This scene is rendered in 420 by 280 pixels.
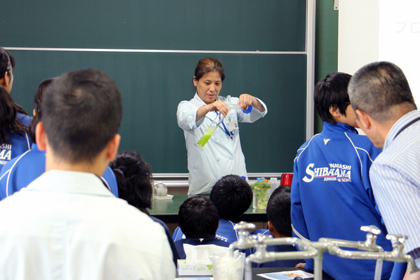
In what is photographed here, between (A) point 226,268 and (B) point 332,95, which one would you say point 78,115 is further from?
(B) point 332,95

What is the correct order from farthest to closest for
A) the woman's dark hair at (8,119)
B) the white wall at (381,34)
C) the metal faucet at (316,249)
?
the white wall at (381,34), the woman's dark hair at (8,119), the metal faucet at (316,249)

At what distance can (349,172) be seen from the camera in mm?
1800

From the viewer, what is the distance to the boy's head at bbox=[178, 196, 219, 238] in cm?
223

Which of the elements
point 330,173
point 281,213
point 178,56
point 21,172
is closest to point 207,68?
point 178,56

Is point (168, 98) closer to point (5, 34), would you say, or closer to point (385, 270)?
point (5, 34)

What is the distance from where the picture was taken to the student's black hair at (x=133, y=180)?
1.99 m

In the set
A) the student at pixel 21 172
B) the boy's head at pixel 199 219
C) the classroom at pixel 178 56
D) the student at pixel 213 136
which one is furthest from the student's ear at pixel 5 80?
the classroom at pixel 178 56

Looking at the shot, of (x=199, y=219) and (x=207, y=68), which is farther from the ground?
(x=207, y=68)

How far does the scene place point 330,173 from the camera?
1841 mm

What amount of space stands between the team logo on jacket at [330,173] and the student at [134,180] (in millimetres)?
619

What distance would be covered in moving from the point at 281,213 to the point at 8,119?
4.17 ft

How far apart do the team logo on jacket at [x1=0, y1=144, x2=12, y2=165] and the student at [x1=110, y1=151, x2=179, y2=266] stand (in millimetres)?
413

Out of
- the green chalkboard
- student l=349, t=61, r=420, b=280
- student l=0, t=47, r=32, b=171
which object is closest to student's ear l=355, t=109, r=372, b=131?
student l=349, t=61, r=420, b=280

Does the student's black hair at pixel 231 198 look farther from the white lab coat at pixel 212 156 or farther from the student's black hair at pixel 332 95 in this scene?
the student's black hair at pixel 332 95
